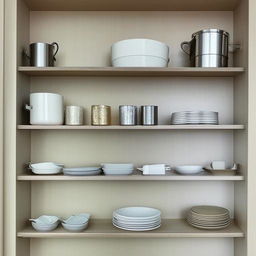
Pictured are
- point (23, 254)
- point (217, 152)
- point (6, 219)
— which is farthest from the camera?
point (217, 152)

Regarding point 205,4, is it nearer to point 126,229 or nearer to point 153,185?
point 153,185

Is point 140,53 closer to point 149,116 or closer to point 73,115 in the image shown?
point 149,116

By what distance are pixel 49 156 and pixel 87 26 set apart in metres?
0.83

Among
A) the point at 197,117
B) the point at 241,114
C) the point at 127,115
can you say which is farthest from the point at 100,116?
the point at 241,114

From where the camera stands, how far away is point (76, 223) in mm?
1739

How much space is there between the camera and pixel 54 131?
1.93m

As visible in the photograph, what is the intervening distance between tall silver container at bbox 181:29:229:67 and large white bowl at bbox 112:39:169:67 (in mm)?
194

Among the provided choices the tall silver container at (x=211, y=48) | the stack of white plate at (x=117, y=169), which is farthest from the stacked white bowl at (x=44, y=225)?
the tall silver container at (x=211, y=48)

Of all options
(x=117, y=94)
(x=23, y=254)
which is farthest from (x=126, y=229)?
(x=117, y=94)

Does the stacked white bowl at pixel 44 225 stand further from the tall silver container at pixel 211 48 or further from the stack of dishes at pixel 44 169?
the tall silver container at pixel 211 48

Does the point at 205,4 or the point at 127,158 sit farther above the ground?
the point at 205,4

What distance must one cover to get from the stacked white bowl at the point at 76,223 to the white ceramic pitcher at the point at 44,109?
554 mm

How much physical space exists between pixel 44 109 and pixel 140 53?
598 mm

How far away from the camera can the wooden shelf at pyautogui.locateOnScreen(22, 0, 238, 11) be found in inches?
70.7
